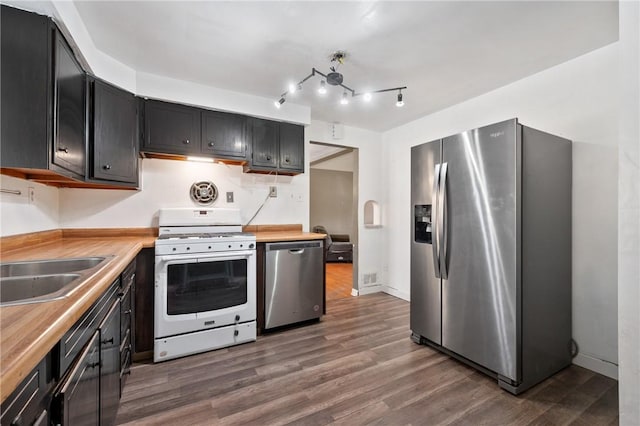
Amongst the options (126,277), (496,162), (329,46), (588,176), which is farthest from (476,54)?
(126,277)

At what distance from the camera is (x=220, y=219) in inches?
114

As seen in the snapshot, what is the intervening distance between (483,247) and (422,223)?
24.0 inches

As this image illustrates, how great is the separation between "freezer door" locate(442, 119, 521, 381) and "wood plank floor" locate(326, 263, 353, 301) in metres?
1.96

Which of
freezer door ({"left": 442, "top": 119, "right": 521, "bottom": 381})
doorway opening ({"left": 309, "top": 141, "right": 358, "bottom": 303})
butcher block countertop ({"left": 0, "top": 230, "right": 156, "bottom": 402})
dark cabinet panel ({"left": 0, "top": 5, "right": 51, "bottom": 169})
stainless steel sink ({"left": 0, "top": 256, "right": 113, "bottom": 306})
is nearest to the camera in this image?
butcher block countertop ({"left": 0, "top": 230, "right": 156, "bottom": 402})

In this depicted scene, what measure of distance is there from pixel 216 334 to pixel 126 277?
99cm

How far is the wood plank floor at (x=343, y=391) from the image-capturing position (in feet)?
5.39

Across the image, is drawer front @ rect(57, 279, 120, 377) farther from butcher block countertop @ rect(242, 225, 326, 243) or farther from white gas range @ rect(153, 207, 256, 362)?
butcher block countertop @ rect(242, 225, 326, 243)

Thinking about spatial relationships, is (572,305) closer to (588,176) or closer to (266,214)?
(588,176)

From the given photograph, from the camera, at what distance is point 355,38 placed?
2027 millimetres

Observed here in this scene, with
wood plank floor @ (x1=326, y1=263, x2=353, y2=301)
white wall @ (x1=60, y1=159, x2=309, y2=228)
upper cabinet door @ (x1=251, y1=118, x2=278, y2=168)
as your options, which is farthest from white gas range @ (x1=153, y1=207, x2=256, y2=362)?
wood plank floor @ (x1=326, y1=263, x2=353, y2=301)

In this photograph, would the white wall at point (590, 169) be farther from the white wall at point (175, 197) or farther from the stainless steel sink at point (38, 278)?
the stainless steel sink at point (38, 278)

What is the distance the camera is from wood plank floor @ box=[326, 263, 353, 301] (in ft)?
13.5

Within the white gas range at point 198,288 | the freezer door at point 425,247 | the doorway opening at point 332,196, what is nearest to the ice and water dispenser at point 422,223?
the freezer door at point 425,247

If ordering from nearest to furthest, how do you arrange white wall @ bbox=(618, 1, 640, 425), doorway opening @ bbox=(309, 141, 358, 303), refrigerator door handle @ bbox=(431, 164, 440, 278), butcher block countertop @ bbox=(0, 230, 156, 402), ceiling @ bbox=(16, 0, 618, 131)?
butcher block countertop @ bbox=(0, 230, 156, 402)
white wall @ bbox=(618, 1, 640, 425)
ceiling @ bbox=(16, 0, 618, 131)
refrigerator door handle @ bbox=(431, 164, 440, 278)
doorway opening @ bbox=(309, 141, 358, 303)
